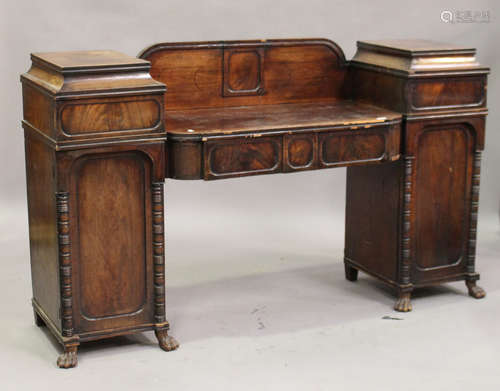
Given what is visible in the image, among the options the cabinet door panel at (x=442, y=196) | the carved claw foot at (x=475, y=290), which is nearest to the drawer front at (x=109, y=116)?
the cabinet door panel at (x=442, y=196)

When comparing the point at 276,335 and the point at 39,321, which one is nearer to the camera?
the point at 276,335

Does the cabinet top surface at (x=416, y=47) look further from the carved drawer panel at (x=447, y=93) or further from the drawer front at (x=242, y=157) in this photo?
the drawer front at (x=242, y=157)

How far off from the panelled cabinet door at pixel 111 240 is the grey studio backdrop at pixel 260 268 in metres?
0.21

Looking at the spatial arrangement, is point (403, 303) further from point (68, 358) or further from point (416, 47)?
point (68, 358)

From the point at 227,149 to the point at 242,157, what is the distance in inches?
3.2

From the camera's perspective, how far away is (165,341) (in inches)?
170

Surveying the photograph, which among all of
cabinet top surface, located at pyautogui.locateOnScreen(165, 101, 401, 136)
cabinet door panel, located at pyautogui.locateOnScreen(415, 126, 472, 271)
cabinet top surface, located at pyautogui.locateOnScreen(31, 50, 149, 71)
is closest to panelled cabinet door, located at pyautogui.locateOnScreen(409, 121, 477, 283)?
cabinet door panel, located at pyautogui.locateOnScreen(415, 126, 472, 271)

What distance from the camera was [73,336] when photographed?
164 inches

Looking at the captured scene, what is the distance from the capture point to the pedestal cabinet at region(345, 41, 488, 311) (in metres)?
4.60

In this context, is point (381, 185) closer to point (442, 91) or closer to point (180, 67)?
point (442, 91)

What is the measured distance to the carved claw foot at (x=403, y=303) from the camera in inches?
188

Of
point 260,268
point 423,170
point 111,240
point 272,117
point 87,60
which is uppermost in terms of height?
point 87,60

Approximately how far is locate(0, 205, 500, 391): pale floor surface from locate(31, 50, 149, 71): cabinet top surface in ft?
4.05

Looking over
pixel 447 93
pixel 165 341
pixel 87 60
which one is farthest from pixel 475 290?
pixel 87 60
